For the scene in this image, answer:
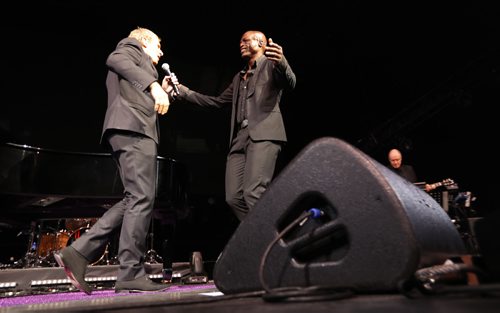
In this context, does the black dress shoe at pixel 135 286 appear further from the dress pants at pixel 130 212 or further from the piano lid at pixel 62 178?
the piano lid at pixel 62 178

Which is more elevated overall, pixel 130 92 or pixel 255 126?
pixel 130 92

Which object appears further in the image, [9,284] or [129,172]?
[9,284]

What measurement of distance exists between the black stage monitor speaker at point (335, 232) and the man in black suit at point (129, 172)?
1.13 metres

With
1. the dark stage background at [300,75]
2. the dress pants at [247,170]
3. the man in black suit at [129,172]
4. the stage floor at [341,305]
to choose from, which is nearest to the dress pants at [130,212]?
the man in black suit at [129,172]

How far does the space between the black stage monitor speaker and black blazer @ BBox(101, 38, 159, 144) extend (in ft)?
4.32

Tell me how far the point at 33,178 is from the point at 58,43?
10.6 ft

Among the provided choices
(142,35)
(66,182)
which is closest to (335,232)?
(142,35)

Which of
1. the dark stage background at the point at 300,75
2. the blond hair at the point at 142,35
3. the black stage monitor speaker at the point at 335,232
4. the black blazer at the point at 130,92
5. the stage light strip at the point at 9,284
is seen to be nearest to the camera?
the black stage monitor speaker at the point at 335,232

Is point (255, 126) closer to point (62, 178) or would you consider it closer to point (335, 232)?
point (335, 232)

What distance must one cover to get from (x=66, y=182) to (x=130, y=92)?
1.60 metres

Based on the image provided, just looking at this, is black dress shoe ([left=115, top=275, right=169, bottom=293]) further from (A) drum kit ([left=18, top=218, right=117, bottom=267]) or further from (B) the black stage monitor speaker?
(A) drum kit ([left=18, top=218, right=117, bottom=267])

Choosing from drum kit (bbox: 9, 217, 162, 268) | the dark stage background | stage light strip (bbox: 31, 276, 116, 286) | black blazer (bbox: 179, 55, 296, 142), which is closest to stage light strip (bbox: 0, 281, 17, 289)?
stage light strip (bbox: 31, 276, 116, 286)

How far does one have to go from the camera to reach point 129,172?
2.19 meters

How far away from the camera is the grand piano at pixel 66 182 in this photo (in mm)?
3277
